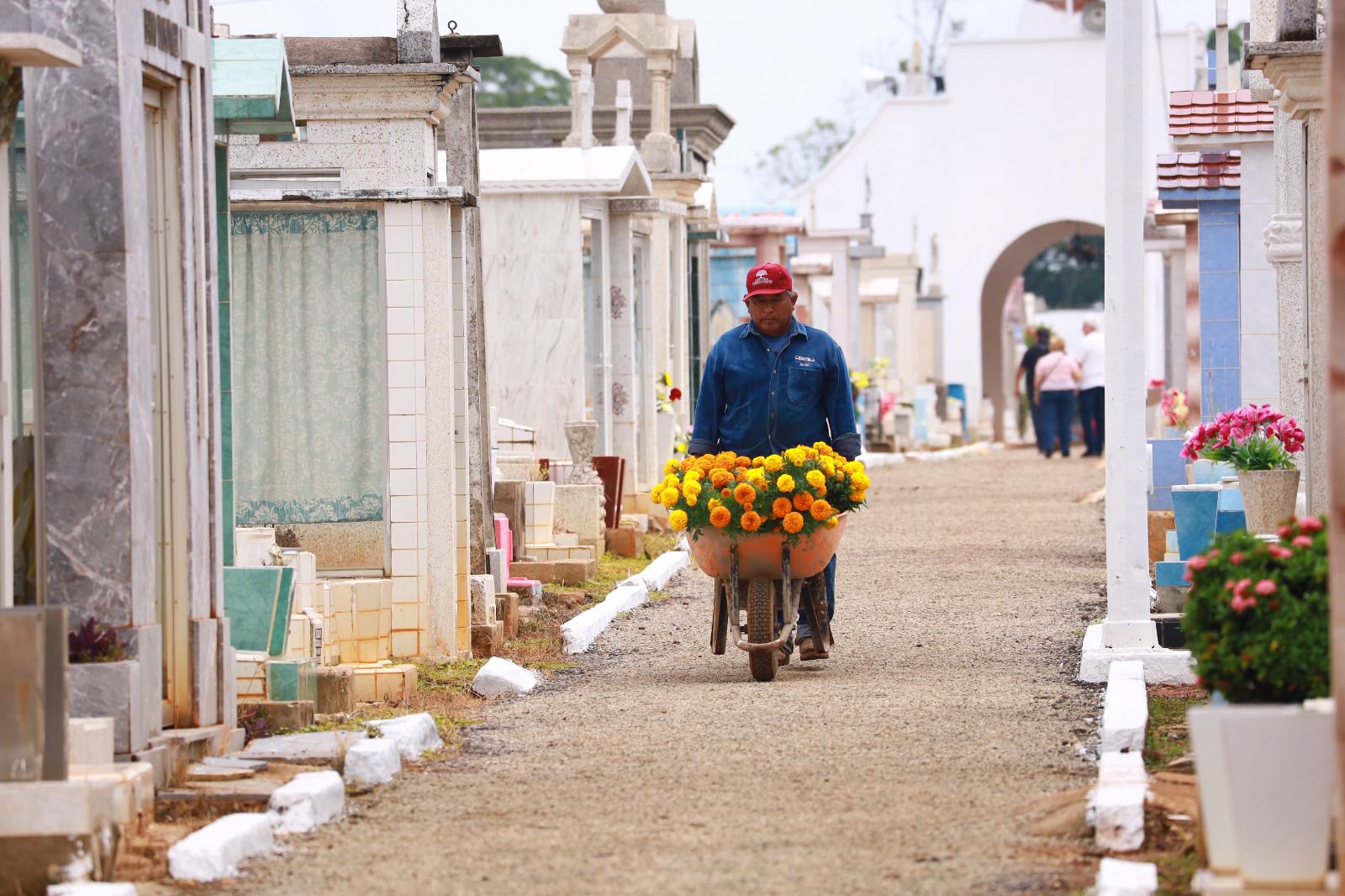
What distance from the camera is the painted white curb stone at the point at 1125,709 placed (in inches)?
284

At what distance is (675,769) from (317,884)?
5.86 feet

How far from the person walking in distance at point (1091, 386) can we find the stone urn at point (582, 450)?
554 inches

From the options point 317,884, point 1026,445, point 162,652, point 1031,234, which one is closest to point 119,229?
point 162,652

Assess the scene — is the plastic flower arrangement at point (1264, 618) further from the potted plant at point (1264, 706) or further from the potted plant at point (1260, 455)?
the potted plant at point (1260, 455)

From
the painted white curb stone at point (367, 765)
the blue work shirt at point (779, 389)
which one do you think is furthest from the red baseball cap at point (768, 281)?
the painted white curb stone at point (367, 765)

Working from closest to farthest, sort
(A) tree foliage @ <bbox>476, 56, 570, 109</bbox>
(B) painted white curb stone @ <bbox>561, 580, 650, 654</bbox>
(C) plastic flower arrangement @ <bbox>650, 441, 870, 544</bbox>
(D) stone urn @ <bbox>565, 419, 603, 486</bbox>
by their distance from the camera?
(C) plastic flower arrangement @ <bbox>650, 441, 870, 544</bbox>, (B) painted white curb stone @ <bbox>561, 580, 650, 654</bbox>, (D) stone urn @ <bbox>565, 419, 603, 486</bbox>, (A) tree foliage @ <bbox>476, 56, 570, 109</bbox>

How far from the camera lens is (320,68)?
10.0 m

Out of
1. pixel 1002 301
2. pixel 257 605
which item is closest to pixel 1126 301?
pixel 257 605

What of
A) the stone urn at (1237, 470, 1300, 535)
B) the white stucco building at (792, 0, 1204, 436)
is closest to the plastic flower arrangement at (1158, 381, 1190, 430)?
the stone urn at (1237, 470, 1300, 535)

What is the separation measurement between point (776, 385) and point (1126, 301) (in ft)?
5.47

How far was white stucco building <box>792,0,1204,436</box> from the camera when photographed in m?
44.7

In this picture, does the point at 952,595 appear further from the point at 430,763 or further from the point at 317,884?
the point at 317,884

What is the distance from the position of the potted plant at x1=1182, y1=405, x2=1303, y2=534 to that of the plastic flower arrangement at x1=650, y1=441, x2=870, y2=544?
1.80m

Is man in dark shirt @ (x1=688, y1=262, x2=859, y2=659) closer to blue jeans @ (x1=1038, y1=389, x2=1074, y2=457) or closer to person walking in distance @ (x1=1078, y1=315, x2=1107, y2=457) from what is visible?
person walking in distance @ (x1=1078, y1=315, x2=1107, y2=457)
